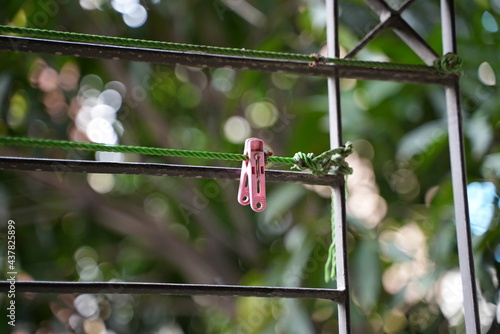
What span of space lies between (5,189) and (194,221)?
1.91 ft

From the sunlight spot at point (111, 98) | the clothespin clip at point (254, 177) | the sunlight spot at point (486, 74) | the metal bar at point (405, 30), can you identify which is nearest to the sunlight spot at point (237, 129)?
the sunlight spot at point (111, 98)

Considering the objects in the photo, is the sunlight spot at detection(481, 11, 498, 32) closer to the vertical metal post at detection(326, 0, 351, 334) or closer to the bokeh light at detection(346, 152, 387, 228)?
the bokeh light at detection(346, 152, 387, 228)

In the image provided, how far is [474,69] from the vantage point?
4.18ft

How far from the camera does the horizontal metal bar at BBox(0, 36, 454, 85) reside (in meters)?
0.62

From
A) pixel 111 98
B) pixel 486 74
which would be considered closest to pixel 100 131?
pixel 111 98

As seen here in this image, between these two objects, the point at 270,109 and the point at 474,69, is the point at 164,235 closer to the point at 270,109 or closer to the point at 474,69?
the point at 270,109

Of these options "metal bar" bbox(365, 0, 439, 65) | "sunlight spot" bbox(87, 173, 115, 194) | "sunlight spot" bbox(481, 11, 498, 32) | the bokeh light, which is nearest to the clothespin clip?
"metal bar" bbox(365, 0, 439, 65)

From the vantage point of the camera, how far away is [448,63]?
2.38 ft

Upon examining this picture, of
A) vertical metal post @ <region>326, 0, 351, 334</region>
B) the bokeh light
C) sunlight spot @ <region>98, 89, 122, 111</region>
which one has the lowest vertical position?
vertical metal post @ <region>326, 0, 351, 334</region>

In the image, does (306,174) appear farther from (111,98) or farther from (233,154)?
(111,98)

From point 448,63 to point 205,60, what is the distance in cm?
28

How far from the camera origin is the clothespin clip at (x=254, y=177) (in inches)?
23.7

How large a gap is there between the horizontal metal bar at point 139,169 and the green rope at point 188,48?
12cm

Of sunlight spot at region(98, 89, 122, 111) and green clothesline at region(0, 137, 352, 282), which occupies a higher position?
sunlight spot at region(98, 89, 122, 111)
